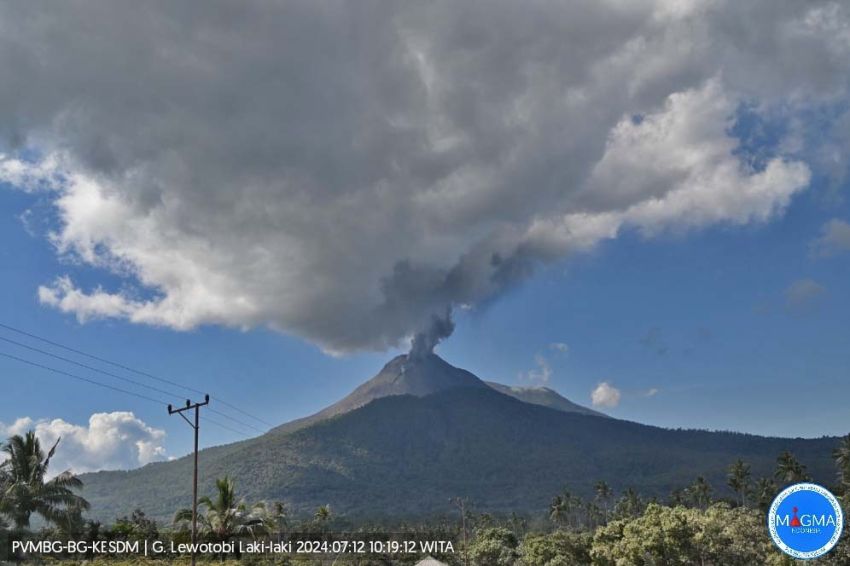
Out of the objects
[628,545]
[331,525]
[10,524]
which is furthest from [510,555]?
[331,525]

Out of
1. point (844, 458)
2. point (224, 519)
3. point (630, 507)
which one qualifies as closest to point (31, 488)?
point (224, 519)

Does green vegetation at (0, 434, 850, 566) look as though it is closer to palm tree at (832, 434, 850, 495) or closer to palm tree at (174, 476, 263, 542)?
palm tree at (174, 476, 263, 542)

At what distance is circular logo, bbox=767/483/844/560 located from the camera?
1110 cm

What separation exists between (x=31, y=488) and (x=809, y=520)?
27318 mm

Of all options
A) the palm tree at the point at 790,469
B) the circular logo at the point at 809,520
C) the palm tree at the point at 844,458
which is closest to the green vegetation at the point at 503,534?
the circular logo at the point at 809,520

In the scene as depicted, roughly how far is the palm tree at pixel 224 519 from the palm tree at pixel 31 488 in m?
9.47

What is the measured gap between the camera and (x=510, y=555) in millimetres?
79000

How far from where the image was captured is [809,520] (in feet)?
36.9

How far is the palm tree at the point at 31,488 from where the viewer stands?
26.9 metres

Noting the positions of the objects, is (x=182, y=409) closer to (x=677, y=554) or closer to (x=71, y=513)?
(x=71, y=513)

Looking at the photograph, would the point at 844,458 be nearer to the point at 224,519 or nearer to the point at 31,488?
the point at 224,519

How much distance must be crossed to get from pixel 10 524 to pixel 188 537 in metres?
14.1

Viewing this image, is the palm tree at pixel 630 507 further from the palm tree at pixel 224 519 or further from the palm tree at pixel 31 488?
the palm tree at pixel 31 488

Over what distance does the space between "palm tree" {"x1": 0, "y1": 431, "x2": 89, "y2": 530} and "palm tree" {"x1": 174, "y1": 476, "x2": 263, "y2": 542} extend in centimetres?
947
